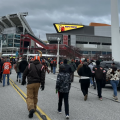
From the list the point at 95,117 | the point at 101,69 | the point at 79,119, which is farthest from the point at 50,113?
the point at 101,69

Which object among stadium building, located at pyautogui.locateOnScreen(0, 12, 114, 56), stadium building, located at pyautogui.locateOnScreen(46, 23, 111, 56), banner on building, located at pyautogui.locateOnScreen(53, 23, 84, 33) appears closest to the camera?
stadium building, located at pyautogui.locateOnScreen(46, 23, 111, 56)

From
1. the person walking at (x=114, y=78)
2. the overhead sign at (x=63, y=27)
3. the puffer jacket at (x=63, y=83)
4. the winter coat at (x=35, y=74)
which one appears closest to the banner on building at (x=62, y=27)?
the overhead sign at (x=63, y=27)

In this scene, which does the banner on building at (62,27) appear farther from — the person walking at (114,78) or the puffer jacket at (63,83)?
the puffer jacket at (63,83)

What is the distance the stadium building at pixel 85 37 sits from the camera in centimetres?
8638

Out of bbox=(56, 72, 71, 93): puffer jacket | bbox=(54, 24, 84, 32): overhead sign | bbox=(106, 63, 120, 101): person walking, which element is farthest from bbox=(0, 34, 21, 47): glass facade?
bbox=(56, 72, 71, 93): puffer jacket

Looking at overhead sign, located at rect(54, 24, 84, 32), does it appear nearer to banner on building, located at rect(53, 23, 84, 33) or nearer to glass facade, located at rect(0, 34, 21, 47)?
banner on building, located at rect(53, 23, 84, 33)

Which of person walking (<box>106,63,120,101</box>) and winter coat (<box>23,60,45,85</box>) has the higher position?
winter coat (<box>23,60,45,85</box>)

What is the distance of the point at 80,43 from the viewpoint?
303 feet

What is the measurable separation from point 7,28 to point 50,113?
4041 inches

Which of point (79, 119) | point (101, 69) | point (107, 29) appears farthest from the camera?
point (107, 29)

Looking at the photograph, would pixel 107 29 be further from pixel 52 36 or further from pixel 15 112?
pixel 15 112

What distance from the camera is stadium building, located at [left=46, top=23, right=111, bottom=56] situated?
8638 cm

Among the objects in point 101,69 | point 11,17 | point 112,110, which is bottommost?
point 112,110

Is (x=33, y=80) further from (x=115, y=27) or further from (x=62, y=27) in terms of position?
(x=62, y=27)
